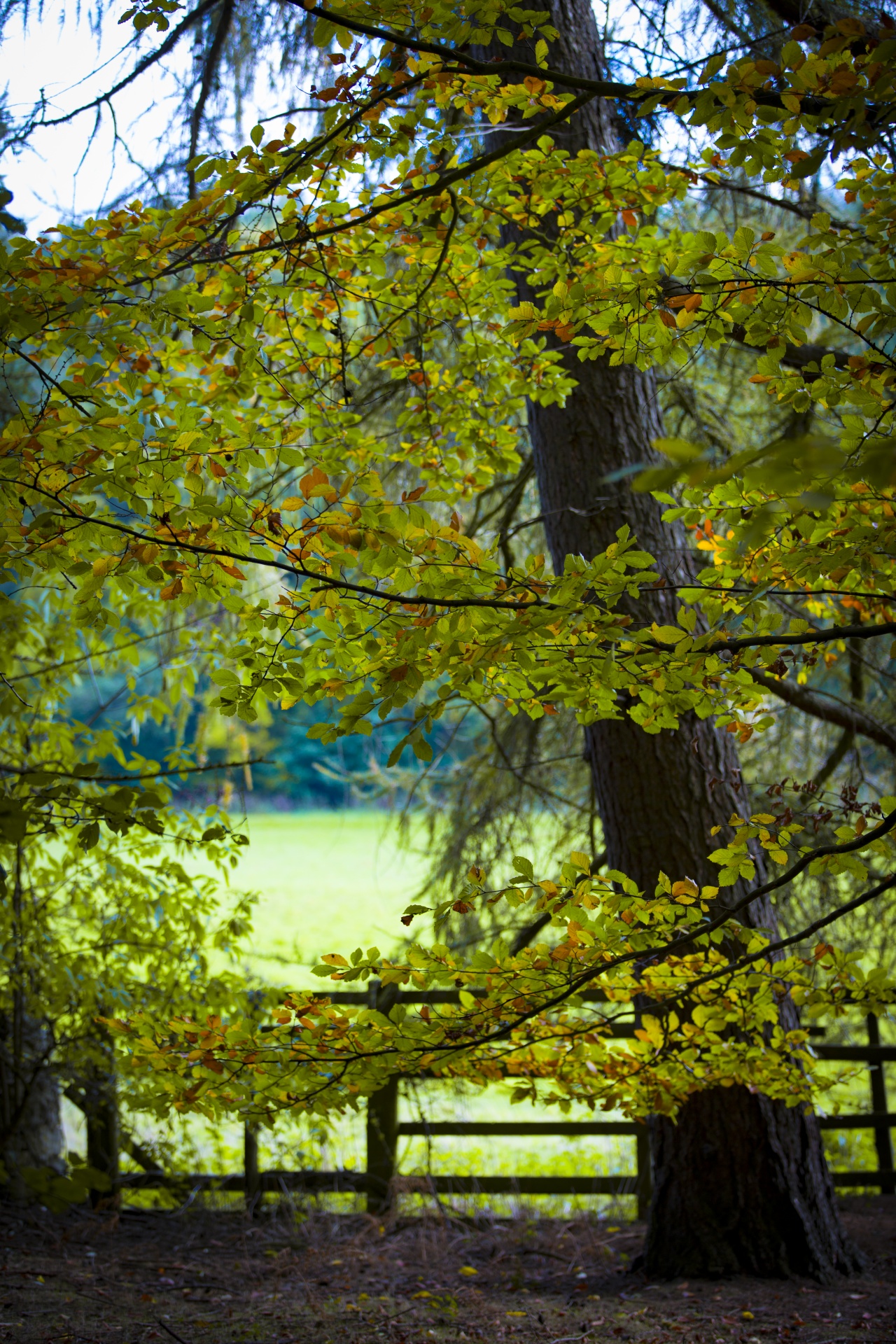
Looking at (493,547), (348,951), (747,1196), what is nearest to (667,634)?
(493,547)

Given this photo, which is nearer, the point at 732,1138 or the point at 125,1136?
the point at 732,1138

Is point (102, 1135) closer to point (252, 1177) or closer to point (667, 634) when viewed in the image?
point (252, 1177)

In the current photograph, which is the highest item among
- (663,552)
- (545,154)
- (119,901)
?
(545,154)

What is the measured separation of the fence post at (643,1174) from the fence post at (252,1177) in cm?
165

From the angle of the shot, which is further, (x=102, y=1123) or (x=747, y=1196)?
(x=102, y=1123)

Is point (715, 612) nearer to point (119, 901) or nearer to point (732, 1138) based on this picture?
point (732, 1138)

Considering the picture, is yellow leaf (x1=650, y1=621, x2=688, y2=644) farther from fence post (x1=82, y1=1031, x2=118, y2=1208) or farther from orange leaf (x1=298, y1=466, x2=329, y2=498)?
fence post (x1=82, y1=1031, x2=118, y2=1208)

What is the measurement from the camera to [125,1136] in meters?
4.39

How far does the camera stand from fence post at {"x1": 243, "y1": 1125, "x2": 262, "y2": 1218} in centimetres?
433

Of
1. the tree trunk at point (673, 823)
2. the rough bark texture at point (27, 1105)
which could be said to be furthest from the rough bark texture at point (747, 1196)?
the rough bark texture at point (27, 1105)

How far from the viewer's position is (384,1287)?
11.1ft

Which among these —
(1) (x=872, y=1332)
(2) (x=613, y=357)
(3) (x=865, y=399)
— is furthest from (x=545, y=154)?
(1) (x=872, y=1332)

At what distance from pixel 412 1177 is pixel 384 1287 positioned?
1.02 meters

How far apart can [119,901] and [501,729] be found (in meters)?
1.88
